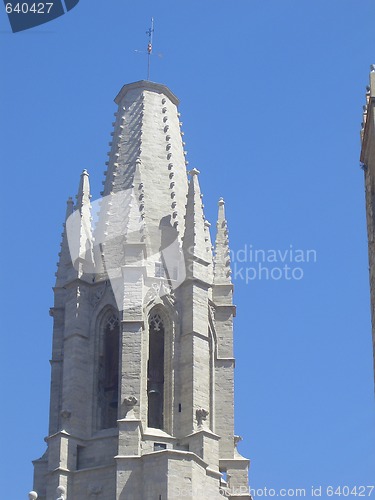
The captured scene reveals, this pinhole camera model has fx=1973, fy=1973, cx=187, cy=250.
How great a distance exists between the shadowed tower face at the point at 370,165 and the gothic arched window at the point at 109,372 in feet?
58.1

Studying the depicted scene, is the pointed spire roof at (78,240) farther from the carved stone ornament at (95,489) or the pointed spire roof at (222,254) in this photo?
the carved stone ornament at (95,489)

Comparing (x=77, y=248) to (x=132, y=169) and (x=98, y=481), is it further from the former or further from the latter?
(x=98, y=481)

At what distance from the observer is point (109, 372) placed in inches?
A: 2505

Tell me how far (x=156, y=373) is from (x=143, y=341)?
1.38 meters

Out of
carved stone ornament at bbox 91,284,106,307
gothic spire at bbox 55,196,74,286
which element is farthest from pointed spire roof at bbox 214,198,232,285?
gothic spire at bbox 55,196,74,286

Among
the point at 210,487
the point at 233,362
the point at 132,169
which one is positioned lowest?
the point at 210,487

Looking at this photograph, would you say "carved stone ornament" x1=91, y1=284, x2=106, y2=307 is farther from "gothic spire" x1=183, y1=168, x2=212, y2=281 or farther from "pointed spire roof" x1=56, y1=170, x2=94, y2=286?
"gothic spire" x1=183, y1=168, x2=212, y2=281

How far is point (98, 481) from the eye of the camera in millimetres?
60344

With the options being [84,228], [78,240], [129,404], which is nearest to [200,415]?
[129,404]

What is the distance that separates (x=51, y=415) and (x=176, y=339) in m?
4.73

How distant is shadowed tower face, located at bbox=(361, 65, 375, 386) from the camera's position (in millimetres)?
45562

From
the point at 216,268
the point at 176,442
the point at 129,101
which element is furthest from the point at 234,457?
the point at 129,101

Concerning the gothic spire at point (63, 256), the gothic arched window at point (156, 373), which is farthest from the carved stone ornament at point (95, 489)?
the gothic spire at point (63, 256)

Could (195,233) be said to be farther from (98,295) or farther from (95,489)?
(95,489)
